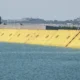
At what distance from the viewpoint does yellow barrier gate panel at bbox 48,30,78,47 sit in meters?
101

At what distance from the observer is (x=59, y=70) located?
5494 centimetres

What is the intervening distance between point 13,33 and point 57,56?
162 feet

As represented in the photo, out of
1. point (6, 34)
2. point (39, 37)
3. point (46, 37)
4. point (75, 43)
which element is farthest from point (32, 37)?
point (75, 43)

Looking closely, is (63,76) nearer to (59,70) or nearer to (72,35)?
(59,70)

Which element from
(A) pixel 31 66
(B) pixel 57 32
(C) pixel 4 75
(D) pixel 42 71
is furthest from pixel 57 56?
(B) pixel 57 32

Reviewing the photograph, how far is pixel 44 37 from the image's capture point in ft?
362

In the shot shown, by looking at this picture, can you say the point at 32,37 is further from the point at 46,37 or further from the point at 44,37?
the point at 46,37

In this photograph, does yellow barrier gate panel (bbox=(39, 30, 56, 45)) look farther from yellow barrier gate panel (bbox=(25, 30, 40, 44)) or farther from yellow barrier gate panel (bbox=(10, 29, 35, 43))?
yellow barrier gate panel (bbox=(10, 29, 35, 43))

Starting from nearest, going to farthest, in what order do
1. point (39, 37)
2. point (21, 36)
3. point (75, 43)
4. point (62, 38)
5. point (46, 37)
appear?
point (75, 43) → point (62, 38) → point (46, 37) → point (39, 37) → point (21, 36)

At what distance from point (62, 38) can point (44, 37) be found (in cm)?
718

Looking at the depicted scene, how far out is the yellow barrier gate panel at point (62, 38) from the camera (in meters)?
101

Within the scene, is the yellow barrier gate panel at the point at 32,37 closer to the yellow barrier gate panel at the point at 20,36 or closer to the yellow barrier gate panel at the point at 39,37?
the yellow barrier gate panel at the point at 39,37

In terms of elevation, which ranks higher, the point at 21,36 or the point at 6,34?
the point at 21,36

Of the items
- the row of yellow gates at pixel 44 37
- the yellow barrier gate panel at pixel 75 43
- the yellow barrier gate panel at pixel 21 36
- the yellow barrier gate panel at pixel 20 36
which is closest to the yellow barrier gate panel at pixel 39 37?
the row of yellow gates at pixel 44 37
